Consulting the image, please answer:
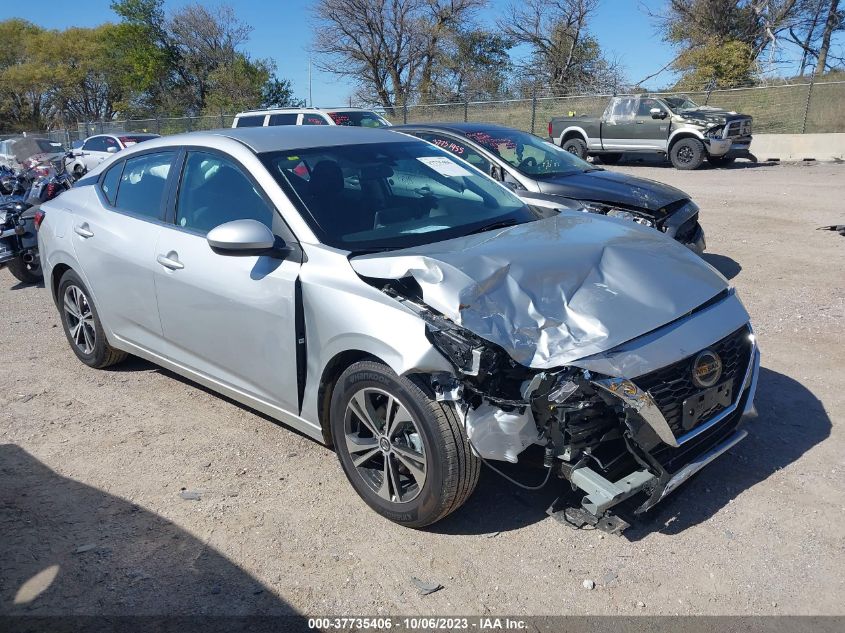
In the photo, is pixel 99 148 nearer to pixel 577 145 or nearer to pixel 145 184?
pixel 577 145

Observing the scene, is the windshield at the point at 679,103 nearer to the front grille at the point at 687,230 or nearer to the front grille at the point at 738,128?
the front grille at the point at 738,128

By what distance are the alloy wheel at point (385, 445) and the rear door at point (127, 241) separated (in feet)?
5.94

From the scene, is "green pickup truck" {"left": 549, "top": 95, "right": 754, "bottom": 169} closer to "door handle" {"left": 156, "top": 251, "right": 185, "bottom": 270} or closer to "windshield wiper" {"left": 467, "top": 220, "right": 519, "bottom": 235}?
"windshield wiper" {"left": 467, "top": 220, "right": 519, "bottom": 235}

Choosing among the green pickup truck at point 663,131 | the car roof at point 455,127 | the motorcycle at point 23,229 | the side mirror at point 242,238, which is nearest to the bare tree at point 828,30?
the green pickup truck at point 663,131

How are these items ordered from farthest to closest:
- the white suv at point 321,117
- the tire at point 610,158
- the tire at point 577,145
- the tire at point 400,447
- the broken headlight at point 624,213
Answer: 1. the tire at point 610,158
2. the tire at point 577,145
3. the white suv at point 321,117
4. the broken headlight at point 624,213
5. the tire at point 400,447

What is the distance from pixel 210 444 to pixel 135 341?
107cm

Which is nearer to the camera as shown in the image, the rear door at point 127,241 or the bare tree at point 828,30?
the rear door at point 127,241

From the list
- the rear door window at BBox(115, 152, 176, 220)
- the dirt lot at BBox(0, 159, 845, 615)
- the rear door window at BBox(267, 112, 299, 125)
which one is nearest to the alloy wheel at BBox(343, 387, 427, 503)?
the dirt lot at BBox(0, 159, 845, 615)

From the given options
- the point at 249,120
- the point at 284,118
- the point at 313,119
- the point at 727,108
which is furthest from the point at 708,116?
the point at 249,120

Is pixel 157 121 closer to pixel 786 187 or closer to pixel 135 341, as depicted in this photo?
pixel 786 187

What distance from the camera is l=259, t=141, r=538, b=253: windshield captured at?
368 centimetres

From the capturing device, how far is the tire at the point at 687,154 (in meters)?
18.5

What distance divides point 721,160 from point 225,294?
1887 centimetres

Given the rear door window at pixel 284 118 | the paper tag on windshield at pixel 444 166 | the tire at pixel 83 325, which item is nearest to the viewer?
the paper tag on windshield at pixel 444 166
